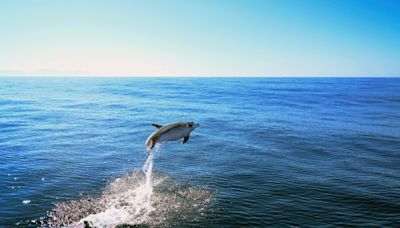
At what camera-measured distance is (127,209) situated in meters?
23.1

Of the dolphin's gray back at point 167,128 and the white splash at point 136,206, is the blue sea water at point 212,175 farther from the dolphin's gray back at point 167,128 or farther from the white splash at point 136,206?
the dolphin's gray back at point 167,128

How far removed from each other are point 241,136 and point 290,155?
35.7 feet

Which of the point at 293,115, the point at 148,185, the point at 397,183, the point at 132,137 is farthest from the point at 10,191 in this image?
the point at 293,115

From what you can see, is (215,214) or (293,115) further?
(293,115)

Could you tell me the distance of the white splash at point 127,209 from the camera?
21219 mm

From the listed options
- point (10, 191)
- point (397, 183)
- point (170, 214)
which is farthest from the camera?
point (397, 183)

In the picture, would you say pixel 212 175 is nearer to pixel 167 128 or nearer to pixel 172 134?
pixel 172 134

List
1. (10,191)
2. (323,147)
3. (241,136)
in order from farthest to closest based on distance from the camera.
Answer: (241,136) → (323,147) → (10,191)

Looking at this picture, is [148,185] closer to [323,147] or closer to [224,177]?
[224,177]

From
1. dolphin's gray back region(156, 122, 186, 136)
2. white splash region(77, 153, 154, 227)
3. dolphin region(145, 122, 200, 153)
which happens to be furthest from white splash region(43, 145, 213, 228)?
dolphin's gray back region(156, 122, 186, 136)

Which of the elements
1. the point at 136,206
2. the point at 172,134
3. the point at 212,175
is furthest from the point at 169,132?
the point at 212,175

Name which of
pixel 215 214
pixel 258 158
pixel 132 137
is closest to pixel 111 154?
pixel 132 137

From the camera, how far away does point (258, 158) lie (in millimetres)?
36625

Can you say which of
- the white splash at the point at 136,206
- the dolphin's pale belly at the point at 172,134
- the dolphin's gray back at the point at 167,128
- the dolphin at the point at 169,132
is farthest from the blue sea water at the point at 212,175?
the dolphin's gray back at the point at 167,128
